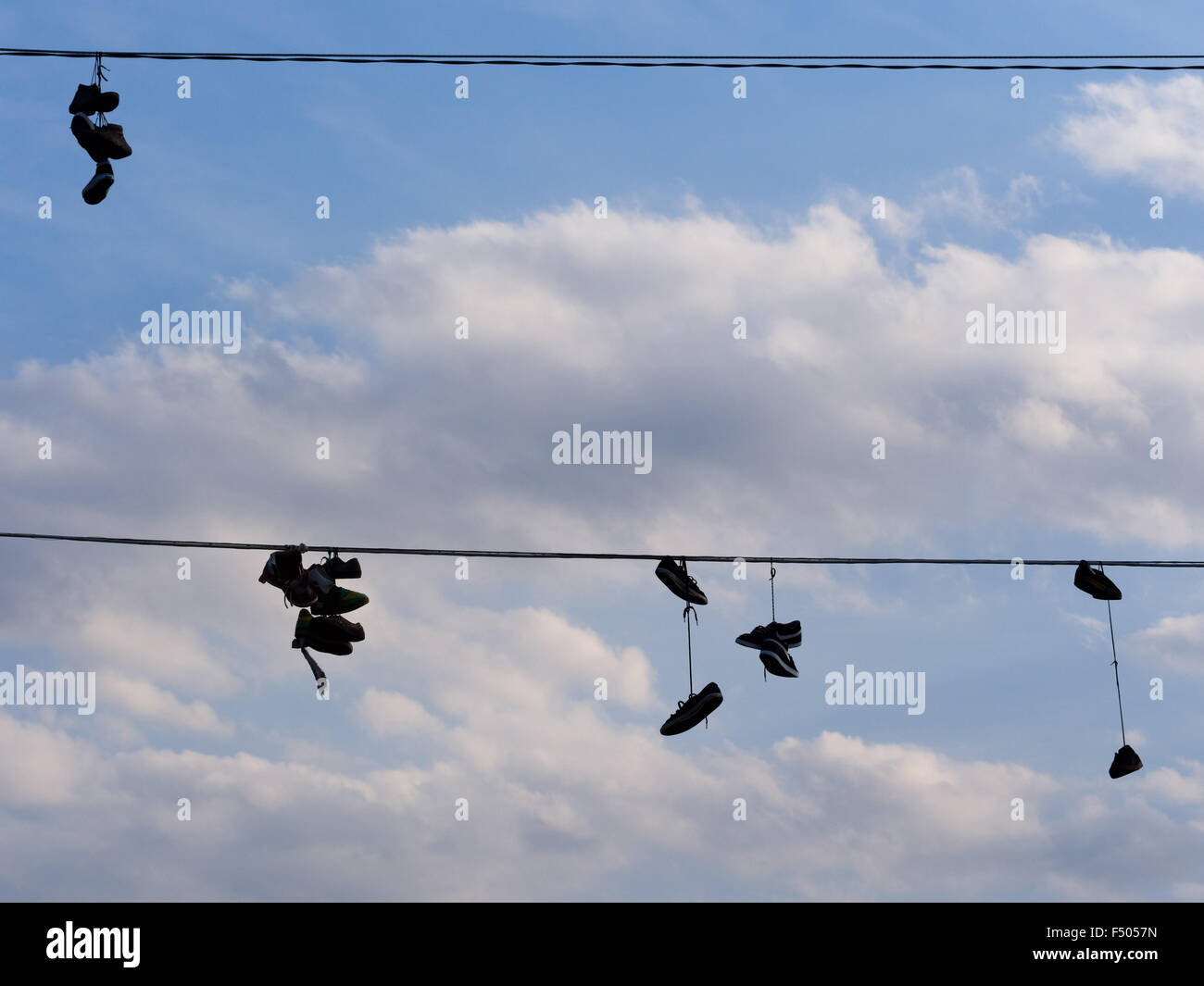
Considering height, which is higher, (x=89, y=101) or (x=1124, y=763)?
(x=89, y=101)

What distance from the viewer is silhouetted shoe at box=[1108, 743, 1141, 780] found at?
12023mm

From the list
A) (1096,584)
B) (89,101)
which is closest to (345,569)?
(89,101)

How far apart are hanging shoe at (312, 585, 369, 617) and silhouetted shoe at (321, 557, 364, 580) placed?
12 cm

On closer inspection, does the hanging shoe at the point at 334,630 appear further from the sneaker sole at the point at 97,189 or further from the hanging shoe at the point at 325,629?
the sneaker sole at the point at 97,189

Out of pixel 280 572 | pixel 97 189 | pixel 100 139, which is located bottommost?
pixel 280 572

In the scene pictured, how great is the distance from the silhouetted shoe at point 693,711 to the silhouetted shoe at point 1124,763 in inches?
135

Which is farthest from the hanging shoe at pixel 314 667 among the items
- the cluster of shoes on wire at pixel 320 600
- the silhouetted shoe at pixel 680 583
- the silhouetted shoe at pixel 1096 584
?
the silhouetted shoe at pixel 1096 584

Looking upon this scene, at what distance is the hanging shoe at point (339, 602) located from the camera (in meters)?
10.1

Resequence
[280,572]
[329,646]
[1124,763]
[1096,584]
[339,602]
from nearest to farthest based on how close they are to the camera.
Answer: [280,572] → [339,602] → [329,646] → [1096,584] → [1124,763]

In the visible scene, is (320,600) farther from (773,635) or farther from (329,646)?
(773,635)

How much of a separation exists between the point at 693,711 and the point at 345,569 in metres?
2.97

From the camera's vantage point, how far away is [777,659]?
36.8ft
